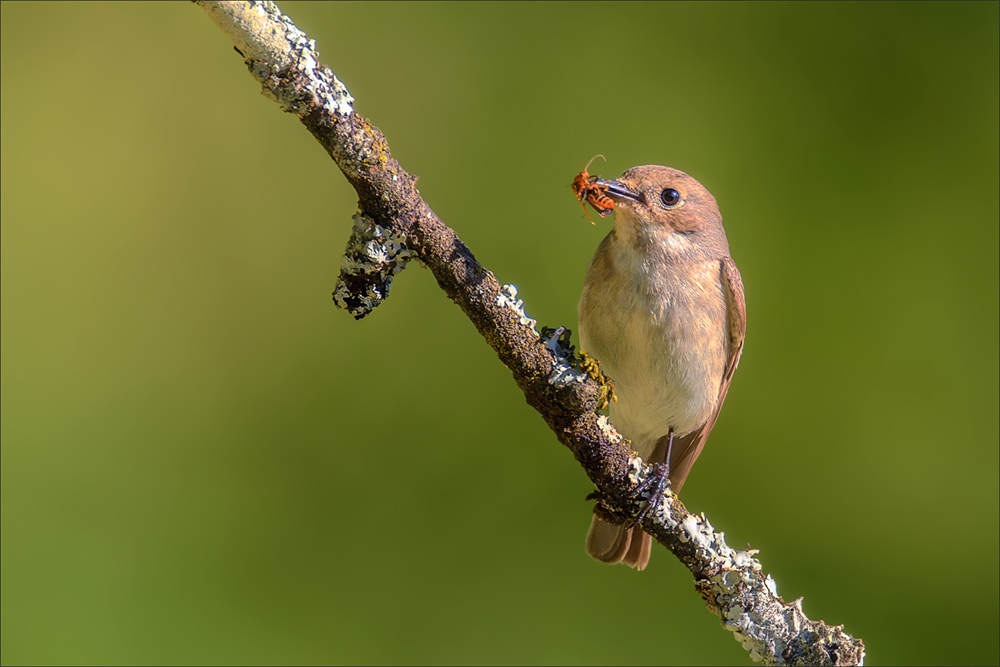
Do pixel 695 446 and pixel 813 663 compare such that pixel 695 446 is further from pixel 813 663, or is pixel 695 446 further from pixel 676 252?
pixel 813 663

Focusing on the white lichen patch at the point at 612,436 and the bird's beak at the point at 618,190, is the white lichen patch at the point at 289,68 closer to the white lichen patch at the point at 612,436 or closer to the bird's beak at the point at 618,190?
the white lichen patch at the point at 612,436

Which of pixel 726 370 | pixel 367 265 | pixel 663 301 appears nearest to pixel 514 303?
pixel 367 265

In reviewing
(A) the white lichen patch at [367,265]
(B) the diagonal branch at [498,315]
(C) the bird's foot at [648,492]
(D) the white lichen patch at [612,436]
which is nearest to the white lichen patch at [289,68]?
(B) the diagonal branch at [498,315]

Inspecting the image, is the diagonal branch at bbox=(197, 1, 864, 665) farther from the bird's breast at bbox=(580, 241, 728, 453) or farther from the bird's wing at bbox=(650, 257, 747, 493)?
the bird's wing at bbox=(650, 257, 747, 493)

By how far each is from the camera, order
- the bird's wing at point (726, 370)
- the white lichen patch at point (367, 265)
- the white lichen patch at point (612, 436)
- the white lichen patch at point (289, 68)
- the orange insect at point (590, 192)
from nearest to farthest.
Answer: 1. the white lichen patch at point (289, 68)
2. the white lichen patch at point (367, 265)
3. the white lichen patch at point (612, 436)
4. the orange insect at point (590, 192)
5. the bird's wing at point (726, 370)

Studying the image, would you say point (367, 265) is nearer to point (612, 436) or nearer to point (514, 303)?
point (514, 303)

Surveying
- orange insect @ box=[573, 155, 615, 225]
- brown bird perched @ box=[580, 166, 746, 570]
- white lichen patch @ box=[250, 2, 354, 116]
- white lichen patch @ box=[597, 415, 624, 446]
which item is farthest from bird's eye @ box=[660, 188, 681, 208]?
white lichen patch @ box=[250, 2, 354, 116]
